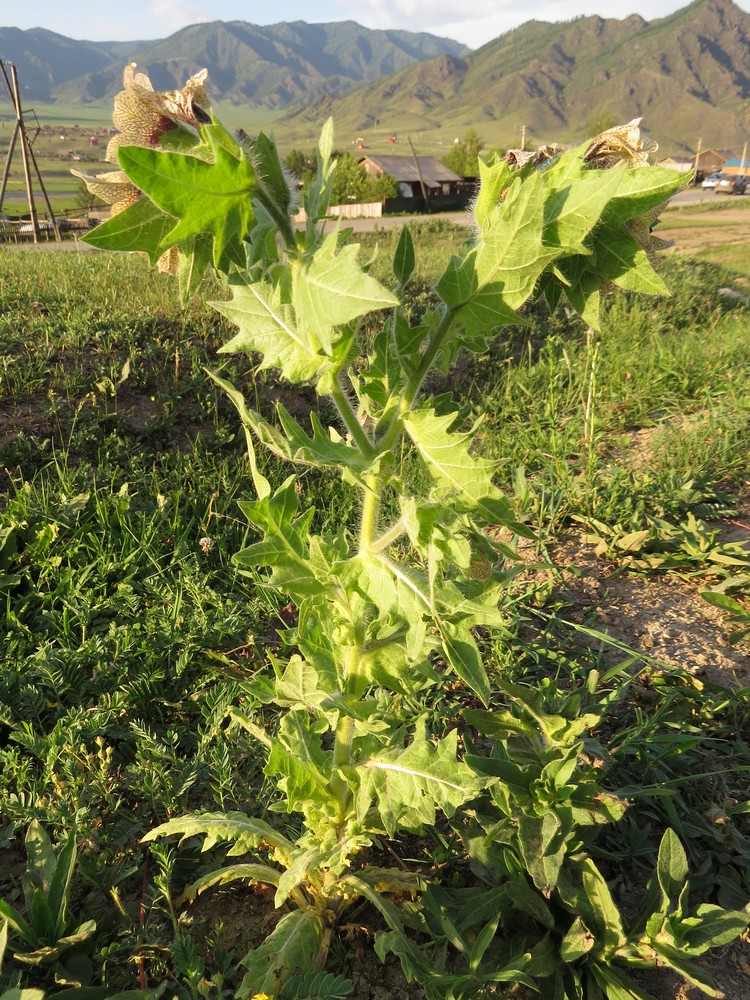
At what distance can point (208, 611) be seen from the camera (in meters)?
3.20

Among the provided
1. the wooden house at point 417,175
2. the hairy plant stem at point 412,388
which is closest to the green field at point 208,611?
the hairy plant stem at point 412,388

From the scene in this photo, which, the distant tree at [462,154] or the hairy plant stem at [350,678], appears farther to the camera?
the distant tree at [462,154]

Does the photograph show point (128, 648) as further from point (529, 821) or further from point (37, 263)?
point (37, 263)

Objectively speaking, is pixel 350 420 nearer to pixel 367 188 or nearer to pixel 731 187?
pixel 367 188

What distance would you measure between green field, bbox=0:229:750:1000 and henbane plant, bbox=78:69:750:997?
22cm

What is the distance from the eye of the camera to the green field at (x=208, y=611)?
7.07 feet

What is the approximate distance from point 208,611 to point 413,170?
45585 mm

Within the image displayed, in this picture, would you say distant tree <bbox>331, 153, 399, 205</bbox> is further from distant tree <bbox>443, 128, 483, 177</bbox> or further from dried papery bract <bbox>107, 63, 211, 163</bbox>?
dried papery bract <bbox>107, 63, 211, 163</bbox>

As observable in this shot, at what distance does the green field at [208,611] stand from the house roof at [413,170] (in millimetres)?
39240

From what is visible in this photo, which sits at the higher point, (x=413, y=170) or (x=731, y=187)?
(x=731, y=187)

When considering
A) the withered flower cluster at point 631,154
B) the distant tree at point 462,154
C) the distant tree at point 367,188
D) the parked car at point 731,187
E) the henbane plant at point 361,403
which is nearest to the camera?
the henbane plant at point 361,403

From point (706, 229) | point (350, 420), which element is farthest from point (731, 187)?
point (350, 420)

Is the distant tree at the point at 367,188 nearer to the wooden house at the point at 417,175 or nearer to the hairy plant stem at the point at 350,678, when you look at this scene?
the wooden house at the point at 417,175

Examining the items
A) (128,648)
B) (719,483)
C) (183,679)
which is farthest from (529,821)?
(719,483)
